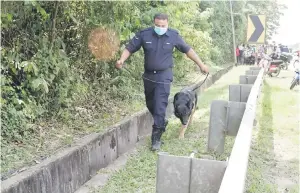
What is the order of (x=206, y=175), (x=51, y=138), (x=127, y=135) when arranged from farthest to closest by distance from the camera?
(x=127, y=135), (x=51, y=138), (x=206, y=175)

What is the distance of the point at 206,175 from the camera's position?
2129 mm

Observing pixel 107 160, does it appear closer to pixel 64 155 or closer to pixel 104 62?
pixel 64 155

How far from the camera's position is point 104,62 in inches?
263

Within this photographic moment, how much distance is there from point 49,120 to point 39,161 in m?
1.22

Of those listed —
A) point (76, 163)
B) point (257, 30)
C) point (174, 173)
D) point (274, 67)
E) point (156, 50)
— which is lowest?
point (274, 67)

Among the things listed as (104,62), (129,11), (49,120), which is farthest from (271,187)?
(104,62)

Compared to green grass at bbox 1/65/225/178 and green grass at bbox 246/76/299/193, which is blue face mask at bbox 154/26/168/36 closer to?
green grass at bbox 1/65/225/178

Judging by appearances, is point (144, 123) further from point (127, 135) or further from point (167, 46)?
point (167, 46)

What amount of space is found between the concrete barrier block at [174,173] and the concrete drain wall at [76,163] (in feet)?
4.89

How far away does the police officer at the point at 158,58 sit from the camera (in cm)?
525

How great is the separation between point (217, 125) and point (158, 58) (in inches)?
51.9

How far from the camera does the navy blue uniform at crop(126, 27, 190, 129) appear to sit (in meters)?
5.26

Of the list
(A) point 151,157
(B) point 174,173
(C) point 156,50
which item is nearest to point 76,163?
(A) point 151,157

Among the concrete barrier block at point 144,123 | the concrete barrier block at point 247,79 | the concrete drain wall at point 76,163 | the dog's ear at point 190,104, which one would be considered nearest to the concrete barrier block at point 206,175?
the concrete drain wall at point 76,163
